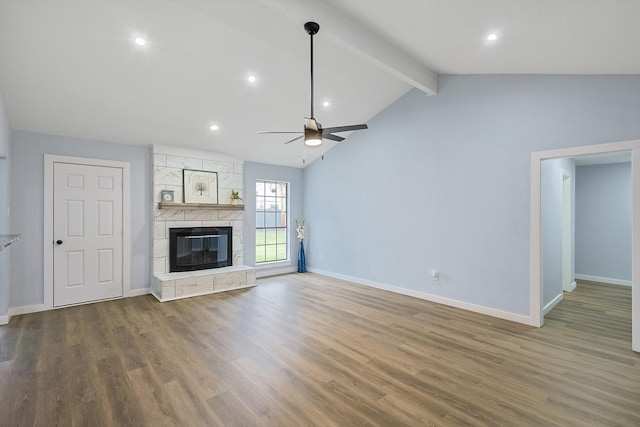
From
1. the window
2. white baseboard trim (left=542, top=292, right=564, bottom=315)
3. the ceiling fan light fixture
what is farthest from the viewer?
the window

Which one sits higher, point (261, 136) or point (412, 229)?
point (261, 136)

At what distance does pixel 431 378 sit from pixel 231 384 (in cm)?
168

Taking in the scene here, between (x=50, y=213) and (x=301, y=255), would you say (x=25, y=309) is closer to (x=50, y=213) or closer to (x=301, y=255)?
(x=50, y=213)

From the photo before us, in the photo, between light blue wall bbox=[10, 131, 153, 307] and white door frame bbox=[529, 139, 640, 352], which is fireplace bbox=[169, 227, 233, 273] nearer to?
light blue wall bbox=[10, 131, 153, 307]

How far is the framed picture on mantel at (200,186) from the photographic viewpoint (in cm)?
563

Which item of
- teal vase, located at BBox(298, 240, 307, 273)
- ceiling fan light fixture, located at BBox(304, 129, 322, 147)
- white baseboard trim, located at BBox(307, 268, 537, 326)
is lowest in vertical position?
white baseboard trim, located at BBox(307, 268, 537, 326)

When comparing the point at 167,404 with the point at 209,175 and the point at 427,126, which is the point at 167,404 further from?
the point at 427,126

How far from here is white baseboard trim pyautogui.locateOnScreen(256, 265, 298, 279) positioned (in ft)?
21.9

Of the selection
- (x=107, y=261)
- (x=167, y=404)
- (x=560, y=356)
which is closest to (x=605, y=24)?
(x=560, y=356)

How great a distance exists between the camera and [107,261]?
4965 mm

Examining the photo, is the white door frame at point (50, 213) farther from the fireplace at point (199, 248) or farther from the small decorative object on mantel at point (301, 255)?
the small decorative object on mantel at point (301, 255)

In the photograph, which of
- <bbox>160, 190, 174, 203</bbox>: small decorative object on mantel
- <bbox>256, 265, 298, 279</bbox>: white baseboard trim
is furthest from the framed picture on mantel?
<bbox>256, 265, 298, 279</bbox>: white baseboard trim

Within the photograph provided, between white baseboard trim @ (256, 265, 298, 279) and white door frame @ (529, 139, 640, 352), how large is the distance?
4791 millimetres

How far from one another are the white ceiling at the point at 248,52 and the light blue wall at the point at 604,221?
410cm
